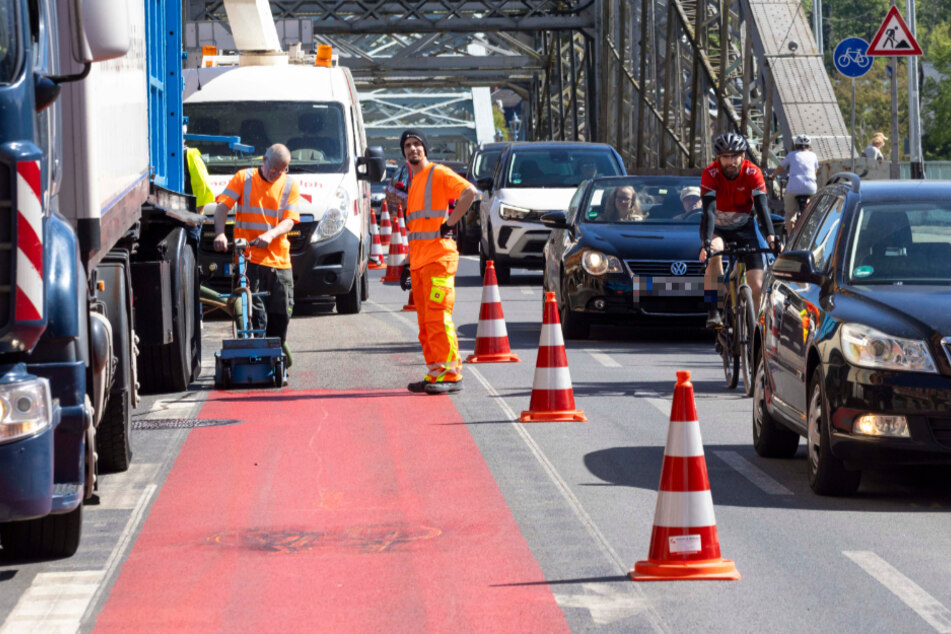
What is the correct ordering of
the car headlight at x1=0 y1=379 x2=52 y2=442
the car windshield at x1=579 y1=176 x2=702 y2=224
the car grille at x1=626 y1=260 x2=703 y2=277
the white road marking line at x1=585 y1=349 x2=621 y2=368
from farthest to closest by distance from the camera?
1. the car windshield at x1=579 y1=176 x2=702 y2=224
2. the car grille at x1=626 y1=260 x2=703 y2=277
3. the white road marking line at x1=585 y1=349 x2=621 y2=368
4. the car headlight at x1=0 y1=379 x2=52 y2=442

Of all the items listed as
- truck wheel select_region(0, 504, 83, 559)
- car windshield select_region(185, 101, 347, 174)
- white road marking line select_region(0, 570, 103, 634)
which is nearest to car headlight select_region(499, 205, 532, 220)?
car windshield select_region(185, 101, 347, 174)

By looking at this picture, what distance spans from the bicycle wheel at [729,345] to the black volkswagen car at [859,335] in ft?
8.13

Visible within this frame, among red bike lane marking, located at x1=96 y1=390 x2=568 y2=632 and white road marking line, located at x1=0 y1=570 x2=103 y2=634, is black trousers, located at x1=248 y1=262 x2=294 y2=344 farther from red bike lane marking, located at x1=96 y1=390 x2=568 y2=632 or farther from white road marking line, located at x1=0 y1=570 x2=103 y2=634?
white road marking line, located at x1=0 y1=570 x2=103 y2=634

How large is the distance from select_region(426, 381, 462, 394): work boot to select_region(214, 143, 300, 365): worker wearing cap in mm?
1523

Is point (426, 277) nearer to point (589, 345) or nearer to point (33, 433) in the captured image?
point (589, 345)

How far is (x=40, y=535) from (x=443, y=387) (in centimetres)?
556

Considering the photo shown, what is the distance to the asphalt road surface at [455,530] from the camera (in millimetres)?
6062

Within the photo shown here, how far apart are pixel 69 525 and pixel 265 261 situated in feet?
21.6

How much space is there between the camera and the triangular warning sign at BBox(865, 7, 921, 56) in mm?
23750

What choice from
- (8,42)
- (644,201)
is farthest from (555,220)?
(8,42)

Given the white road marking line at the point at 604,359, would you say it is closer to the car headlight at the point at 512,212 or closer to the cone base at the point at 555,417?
the cone base at the point at 555,417

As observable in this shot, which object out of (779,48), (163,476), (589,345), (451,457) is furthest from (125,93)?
(779,48)

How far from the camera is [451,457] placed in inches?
370

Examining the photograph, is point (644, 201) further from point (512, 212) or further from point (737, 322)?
point (512, 212)
